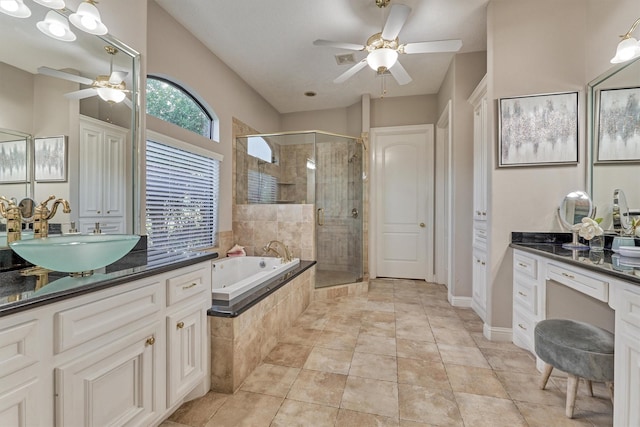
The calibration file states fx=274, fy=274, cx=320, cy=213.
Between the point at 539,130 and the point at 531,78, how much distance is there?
44 centimetres

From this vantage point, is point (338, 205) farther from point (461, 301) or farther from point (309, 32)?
point (309, 32)

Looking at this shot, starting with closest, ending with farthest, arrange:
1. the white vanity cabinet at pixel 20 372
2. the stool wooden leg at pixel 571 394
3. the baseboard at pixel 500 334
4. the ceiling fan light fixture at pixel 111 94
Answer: the white vanity cabinet at pixel 20 372, the stool wooden leg at pixel 571 394, the ceiling fan light fixture at pixel 111 94, the baseboard at pixel 500 334

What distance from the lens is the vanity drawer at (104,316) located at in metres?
0.92

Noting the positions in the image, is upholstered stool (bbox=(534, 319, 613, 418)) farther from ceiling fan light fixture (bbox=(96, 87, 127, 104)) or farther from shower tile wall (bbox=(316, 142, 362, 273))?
ceiling fan light fixture (bbox=(96, 87, 127, 104))

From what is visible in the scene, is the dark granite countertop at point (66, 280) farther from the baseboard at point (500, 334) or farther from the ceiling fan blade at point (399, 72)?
the baseboard at point (500, 334)

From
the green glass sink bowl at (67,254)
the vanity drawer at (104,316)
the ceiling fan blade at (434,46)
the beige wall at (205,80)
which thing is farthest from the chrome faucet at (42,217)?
the ceiling fan blade at (434,46)

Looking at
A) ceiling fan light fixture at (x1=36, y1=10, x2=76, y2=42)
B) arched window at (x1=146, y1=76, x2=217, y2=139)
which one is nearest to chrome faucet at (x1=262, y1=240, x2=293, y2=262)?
arched window at (x1=146, y1=76, x2=217, y2=139)

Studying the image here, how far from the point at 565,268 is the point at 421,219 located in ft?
8.59

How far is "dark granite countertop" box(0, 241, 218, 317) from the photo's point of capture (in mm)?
825

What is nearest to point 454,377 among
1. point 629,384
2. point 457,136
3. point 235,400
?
point 629,384

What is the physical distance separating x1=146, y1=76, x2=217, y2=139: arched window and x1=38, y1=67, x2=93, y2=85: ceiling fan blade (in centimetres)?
79

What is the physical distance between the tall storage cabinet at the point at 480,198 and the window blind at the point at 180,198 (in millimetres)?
2809

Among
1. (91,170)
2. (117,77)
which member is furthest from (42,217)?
(117,77)

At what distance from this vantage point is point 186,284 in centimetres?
147
